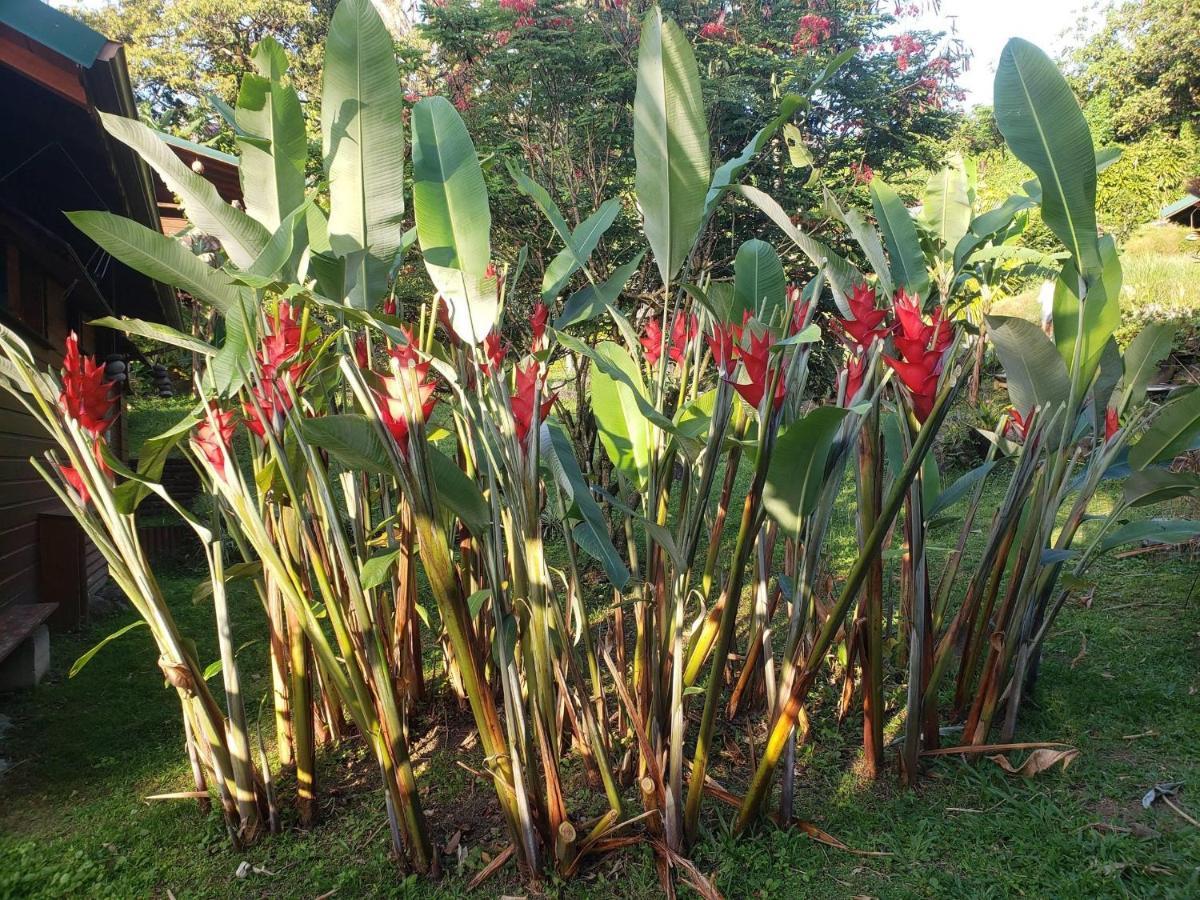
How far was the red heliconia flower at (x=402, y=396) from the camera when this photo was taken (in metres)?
1.31

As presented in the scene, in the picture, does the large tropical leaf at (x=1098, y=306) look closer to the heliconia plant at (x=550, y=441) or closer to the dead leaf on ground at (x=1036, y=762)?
the heliconia plant at (x=550, y=441)

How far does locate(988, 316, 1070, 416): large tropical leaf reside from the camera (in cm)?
169

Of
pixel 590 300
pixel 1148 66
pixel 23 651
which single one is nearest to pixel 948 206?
pixel 590 300

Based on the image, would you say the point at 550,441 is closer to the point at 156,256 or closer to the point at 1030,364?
the point at 156,256

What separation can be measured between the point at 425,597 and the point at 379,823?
1.84 metres

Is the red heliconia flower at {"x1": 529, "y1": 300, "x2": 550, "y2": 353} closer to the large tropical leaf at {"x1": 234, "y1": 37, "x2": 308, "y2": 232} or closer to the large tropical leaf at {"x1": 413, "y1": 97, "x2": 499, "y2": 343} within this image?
the large tropical leaf at {"x1": 413, "y1": 97, "x2": 499, "y2": 343}

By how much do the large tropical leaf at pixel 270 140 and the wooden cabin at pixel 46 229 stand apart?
4.22ft

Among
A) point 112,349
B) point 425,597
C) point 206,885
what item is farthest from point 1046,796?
point 112,349

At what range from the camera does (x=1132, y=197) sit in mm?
13281

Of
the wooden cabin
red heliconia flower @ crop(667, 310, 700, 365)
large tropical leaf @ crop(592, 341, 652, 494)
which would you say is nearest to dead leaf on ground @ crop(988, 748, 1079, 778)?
large tropical leaf @ crop(592, 341, 652, 494)

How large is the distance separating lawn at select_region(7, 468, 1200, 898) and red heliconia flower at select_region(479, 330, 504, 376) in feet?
3.38

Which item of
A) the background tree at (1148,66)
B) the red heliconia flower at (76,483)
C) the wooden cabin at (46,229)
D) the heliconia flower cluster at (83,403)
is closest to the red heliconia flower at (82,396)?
the heliconia flower cluster at (83,403)

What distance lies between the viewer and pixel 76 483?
1.57 m

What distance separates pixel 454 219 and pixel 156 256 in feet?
1.82
